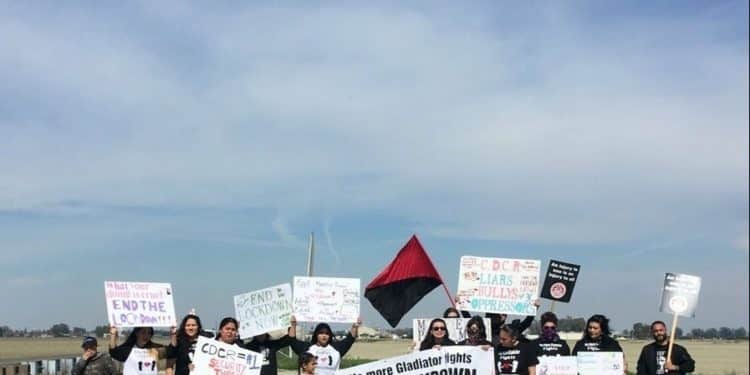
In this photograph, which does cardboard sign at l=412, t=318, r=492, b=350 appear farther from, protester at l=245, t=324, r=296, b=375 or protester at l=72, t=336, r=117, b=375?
protester at l=72, t=336, r=117, b=375

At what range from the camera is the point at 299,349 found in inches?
427

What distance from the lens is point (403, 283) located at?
15141 mm

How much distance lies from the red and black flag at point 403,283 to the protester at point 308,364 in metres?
4.99

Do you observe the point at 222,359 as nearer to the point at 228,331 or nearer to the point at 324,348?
the point at 228,331

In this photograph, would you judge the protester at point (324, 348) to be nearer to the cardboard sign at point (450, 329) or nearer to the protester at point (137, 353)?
the cardboard sign at point (450, 329)

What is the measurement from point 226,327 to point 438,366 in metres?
2.77

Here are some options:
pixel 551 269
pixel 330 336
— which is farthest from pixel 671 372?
pixel 330 336

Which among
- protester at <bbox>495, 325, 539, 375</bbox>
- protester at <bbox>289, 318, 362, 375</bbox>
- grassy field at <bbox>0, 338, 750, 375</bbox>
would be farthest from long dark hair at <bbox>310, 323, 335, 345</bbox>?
grassy field at <bbox>0, 338, 750, 375</bbox>

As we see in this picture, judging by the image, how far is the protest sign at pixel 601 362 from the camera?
35.1 ft

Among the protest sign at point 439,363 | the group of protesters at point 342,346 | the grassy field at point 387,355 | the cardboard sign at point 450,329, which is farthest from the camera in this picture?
the grassy field at point 387,355

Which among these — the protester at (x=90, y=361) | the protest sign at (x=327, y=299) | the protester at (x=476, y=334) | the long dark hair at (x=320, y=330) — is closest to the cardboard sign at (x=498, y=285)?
the protest sign at (x=327, y=299)

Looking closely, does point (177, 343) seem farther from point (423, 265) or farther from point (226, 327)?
point (423, 265)

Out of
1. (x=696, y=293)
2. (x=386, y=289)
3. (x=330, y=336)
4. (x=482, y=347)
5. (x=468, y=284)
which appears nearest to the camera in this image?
(x=482, y=347)

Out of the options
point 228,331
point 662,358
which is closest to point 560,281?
point 662,358
